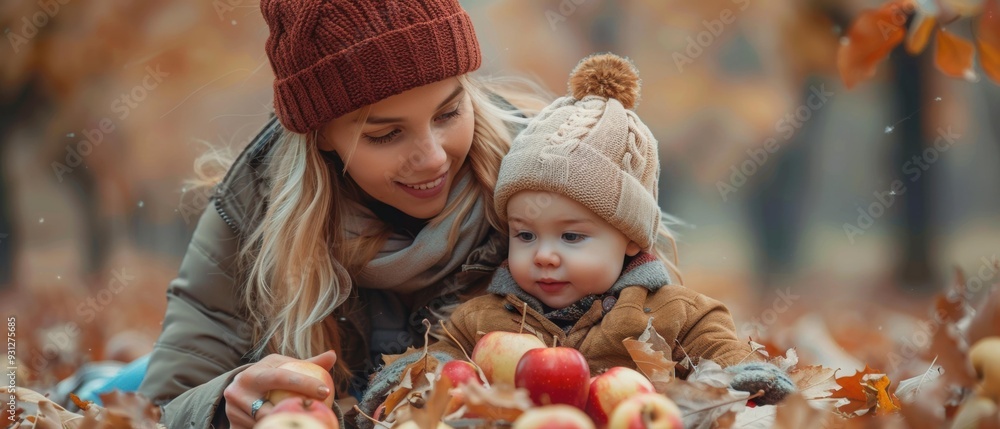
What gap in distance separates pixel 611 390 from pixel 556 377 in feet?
0.34

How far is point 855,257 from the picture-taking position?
7168mm

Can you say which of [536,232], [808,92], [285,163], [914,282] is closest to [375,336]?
[285,163]

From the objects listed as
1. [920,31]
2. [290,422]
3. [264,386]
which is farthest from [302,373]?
[920,31]

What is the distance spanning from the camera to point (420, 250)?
241 cm

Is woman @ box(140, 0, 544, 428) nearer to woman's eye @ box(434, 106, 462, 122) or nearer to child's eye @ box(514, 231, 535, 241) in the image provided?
woman's eye @ box(434, 106, 462, 122)

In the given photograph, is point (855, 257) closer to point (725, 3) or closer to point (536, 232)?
point (725, 3)

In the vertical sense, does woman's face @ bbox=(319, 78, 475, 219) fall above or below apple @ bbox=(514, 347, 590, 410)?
above

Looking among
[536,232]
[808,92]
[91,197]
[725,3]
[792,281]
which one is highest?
[536,232]

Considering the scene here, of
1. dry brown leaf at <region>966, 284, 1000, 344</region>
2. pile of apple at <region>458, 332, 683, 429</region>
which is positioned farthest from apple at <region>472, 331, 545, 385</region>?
dry brown leaf at <region>966, 284, 1000, 344</region>

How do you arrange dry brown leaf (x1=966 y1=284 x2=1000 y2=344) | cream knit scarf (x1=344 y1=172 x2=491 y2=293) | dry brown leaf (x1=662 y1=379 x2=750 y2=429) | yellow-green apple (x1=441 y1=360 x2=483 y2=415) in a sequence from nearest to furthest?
dry brown leaf (x1=966 y1=284 x2=1000 y2=344), dry brown leaf (x1=662 y1=379 x2=750 y2=429), yellow-green apple (x1=441 y1=360 x2=483 y2=415), cream knit scarf (x1=344 y1=172 x2=491 y2=293)

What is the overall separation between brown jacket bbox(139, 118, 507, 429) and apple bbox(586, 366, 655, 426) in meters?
0.90

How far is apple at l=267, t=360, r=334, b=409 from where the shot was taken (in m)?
1.86

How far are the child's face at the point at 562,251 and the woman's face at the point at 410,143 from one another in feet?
0.86

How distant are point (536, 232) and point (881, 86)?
184 inches
